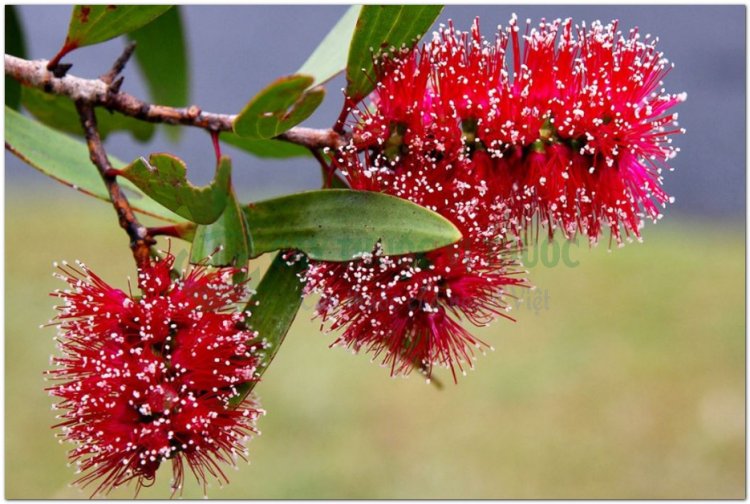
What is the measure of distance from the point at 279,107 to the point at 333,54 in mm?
302

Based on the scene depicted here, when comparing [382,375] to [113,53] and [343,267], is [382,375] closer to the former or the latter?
[343,267]

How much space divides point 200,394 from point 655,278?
337cm

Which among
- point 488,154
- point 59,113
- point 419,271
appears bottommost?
point 419,271

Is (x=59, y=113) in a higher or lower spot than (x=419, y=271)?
higher

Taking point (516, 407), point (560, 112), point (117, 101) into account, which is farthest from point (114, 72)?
point (516, 407)

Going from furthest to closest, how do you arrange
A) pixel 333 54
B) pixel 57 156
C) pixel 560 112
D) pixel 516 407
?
pixel 516 407 < pixel 57 156 < pixel 333 54 < pixel 560 112

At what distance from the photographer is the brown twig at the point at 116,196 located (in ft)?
3.17

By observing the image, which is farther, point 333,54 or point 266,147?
point 266,147

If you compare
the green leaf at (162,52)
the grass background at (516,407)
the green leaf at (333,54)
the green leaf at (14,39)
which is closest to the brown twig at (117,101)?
the green leaf at (333,54)

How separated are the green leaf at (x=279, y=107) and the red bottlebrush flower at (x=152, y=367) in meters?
0.17

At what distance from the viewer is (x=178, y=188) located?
867 mm

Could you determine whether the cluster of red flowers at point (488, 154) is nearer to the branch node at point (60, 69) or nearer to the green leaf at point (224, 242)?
the green leaf at point (224, 242)

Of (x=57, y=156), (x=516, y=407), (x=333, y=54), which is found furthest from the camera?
(x=516, y=407)

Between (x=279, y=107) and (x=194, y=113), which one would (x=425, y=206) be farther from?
(x=194, y=113)
